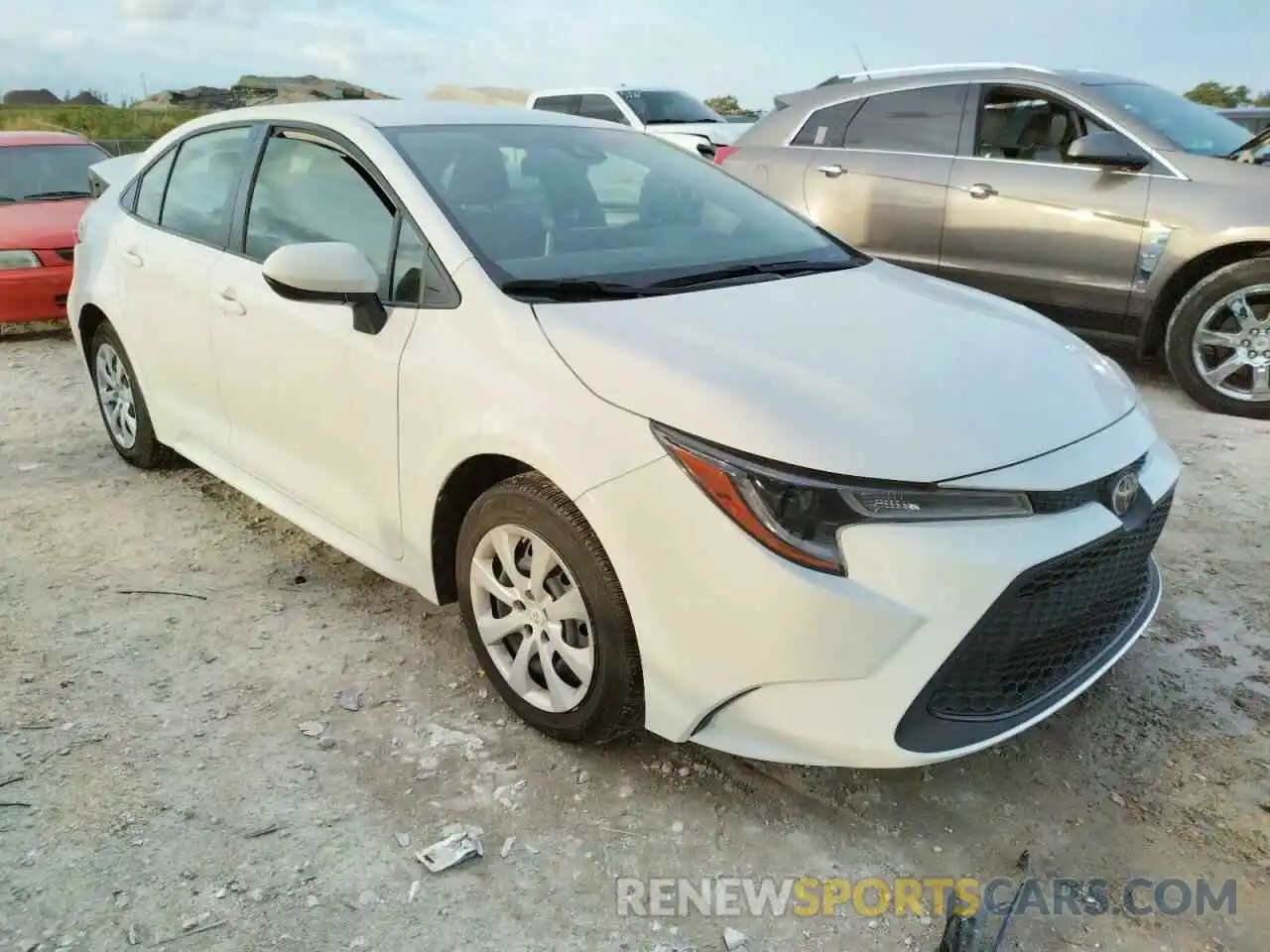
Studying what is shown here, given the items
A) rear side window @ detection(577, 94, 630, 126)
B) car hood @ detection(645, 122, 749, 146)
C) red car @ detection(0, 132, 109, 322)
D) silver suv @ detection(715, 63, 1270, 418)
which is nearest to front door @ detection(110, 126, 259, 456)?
red car @ detection(0, 132, 109, 322)

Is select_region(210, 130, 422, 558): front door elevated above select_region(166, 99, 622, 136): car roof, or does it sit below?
below

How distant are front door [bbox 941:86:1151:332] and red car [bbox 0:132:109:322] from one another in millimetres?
5834

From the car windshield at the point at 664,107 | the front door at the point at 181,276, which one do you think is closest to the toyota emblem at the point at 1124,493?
the front door at the point at 181,276

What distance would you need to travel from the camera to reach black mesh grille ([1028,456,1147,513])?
7.11 feet

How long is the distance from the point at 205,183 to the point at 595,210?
166 cm

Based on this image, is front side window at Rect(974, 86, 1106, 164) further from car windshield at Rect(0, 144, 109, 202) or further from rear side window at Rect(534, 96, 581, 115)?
rear side window at Rect(534, 96, 581, 115)

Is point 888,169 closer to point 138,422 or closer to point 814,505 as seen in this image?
point 138,422

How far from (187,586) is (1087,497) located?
9.52ft

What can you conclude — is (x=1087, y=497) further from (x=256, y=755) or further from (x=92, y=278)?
(x=92, y=278)

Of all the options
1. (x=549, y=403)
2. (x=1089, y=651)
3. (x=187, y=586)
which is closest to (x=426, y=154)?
(x=549, y=403)

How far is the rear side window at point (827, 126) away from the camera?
21.0 feet

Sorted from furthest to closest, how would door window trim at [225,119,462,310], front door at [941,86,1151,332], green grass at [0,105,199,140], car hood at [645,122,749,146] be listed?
green grass at [0,105,199,140] < car hood at [645,122,749,146] < front door at [941,86,1151,332] < door window trim at [225,119,462,310]

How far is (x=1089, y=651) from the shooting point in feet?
8.03

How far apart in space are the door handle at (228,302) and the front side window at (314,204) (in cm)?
16
